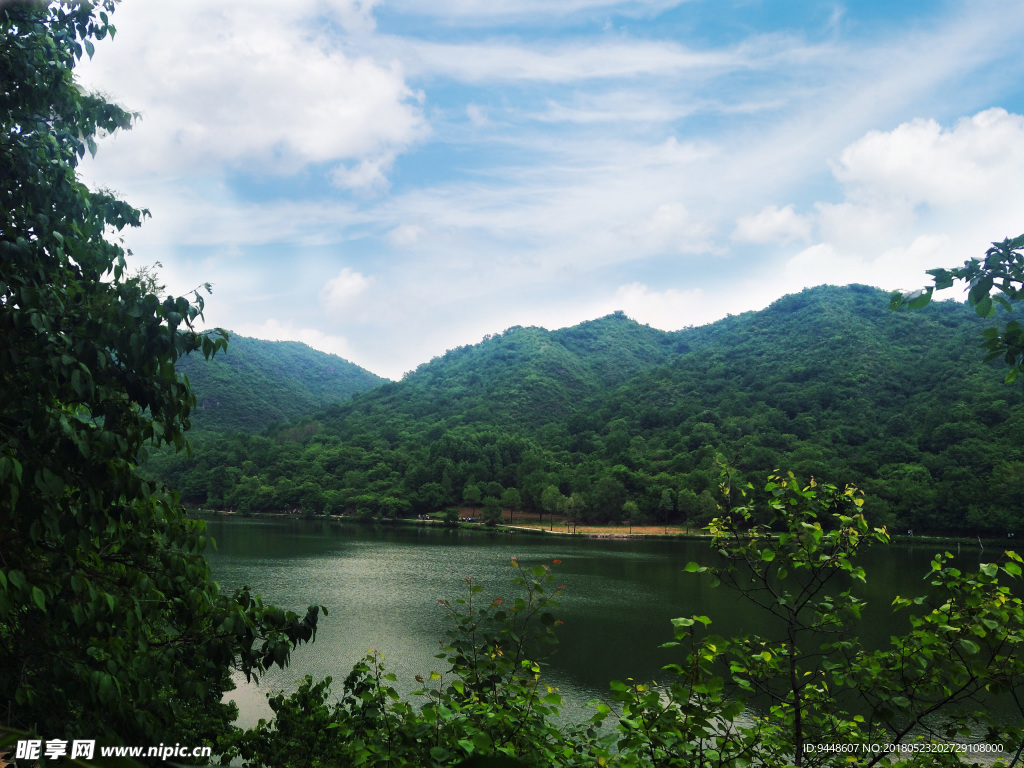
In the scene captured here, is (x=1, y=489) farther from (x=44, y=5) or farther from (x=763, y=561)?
(x=763, y=561)

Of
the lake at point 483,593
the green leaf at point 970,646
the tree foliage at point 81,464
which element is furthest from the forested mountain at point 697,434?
the tree foliage at point 81,464

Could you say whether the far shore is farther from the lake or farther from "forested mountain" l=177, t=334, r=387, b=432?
"forested mountain" l=177, t=334, r=387, b=432

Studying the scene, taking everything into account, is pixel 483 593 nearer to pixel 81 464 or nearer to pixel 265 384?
pixel 81 464

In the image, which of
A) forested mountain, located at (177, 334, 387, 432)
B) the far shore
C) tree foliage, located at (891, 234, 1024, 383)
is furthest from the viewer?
forested mountain, located at (177, 334, 387, 432)

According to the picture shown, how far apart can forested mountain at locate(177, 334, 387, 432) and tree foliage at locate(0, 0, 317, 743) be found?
2860 inches

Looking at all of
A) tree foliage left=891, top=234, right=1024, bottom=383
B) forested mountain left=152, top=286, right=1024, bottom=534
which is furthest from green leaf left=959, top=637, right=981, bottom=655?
forested mountain left=152, top=286, right=1024, bottom=534

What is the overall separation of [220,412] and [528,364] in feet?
163

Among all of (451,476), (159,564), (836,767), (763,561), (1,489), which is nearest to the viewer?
(1,489)

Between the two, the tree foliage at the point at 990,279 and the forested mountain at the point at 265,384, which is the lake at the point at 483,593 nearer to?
the tree foliage at the point at 990,279

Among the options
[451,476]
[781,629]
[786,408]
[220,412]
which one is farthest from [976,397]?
[220,412]

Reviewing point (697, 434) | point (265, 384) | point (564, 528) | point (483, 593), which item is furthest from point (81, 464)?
point (265, 384)

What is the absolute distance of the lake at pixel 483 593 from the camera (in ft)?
55.6

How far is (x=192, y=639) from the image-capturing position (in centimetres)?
318

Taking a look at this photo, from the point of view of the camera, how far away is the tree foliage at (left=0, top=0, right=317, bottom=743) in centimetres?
254
